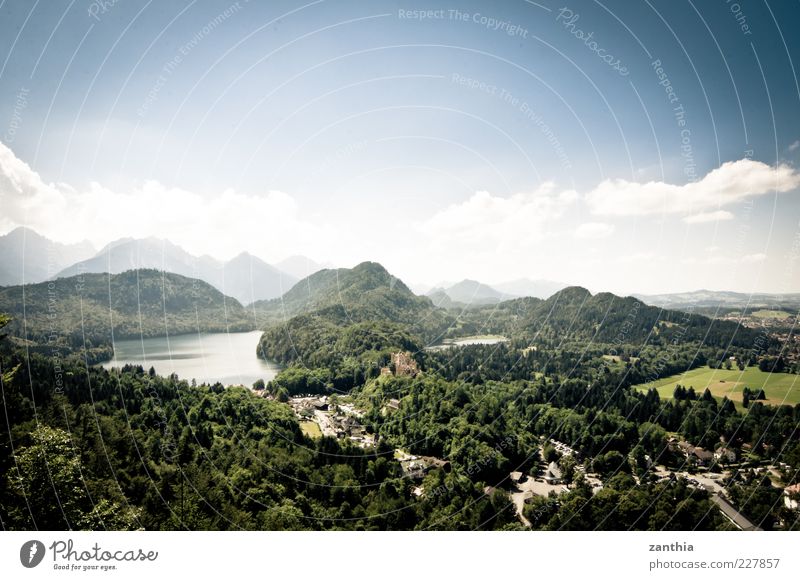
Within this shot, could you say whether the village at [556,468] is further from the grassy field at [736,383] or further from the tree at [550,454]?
the grassy field at [736,383]

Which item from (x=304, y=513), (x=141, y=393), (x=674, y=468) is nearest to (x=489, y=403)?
(x=674, y=468)

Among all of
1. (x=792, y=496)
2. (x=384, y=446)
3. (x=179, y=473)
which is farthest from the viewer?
(x=384, y=446)

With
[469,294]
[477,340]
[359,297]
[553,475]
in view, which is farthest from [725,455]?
[469,294]

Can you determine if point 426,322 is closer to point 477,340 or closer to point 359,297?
point 477,340

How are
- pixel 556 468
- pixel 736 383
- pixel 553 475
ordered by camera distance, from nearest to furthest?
pixel 553 475 < pixel 556 468 < pixel 736 383
